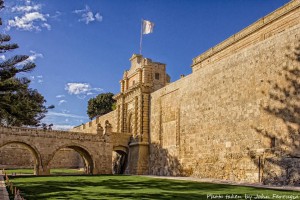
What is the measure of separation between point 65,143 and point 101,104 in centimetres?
2924

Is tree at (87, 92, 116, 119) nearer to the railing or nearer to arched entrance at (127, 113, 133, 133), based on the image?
arched entrance at (127, 113, 133, 133)

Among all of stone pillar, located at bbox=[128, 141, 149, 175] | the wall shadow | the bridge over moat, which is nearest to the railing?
the bridge over moat

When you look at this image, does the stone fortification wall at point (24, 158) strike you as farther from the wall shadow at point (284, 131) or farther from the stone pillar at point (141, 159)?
the wall shadow at point (284, 131)

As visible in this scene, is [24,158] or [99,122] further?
[24,158]

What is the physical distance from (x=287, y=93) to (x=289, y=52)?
1557 millimetres

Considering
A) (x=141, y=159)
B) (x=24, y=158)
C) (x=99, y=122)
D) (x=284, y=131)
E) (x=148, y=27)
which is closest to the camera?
(x=284, y=131)

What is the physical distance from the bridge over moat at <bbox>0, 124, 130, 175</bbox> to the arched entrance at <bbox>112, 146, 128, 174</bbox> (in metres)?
0.08

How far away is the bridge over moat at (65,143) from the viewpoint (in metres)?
22.6

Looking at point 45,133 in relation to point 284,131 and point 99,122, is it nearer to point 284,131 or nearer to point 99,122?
point 99,122

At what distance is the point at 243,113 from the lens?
50.2ft

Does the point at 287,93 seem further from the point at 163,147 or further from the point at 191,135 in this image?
the point at 163,147

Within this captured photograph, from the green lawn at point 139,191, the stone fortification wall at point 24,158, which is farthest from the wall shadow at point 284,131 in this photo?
the stone fortification wall at point 24,158

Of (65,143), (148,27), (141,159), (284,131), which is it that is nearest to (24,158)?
(65,143)

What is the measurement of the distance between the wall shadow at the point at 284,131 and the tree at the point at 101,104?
132 feet
